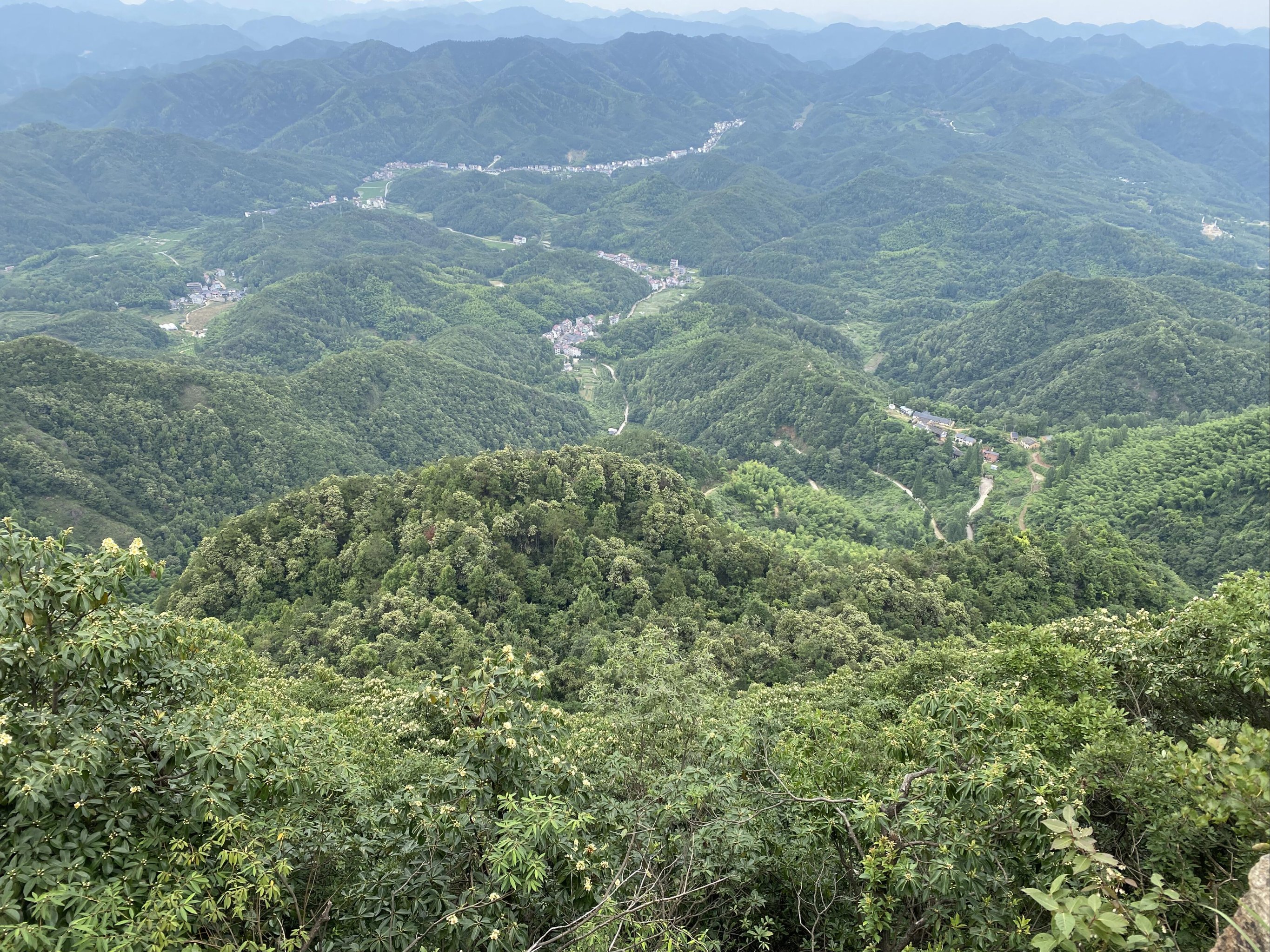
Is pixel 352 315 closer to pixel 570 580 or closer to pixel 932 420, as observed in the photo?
pixel 932 420

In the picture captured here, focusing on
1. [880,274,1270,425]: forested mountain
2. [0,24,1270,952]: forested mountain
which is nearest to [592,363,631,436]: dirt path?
[0,24,1270,952]: forested mountain

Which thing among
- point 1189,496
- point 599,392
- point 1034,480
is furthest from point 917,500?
point 599,392

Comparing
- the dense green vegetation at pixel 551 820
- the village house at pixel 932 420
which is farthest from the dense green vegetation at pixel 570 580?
the village house at pixel 932 420

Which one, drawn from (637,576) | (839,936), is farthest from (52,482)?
(839,936)

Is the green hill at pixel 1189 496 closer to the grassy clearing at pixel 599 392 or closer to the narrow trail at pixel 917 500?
the narrow trail at pixel 917 500

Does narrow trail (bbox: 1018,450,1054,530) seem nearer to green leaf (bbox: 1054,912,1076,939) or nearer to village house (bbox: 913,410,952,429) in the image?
village house (bbox: 913,410,952,429)

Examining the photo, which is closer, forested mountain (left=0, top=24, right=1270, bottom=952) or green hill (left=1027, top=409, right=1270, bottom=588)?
forested mountain (left=0, top=24, right=1270, bottom=952)
